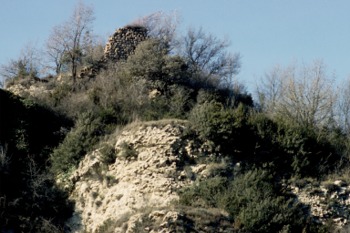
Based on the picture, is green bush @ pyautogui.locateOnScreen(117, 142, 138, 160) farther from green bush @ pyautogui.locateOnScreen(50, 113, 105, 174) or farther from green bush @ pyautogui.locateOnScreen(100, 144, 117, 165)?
green bush @ pyautogui.locateOnScreen(50, 113, 105, 174)

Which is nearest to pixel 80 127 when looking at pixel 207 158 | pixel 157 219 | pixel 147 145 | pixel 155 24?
pixel 147 145

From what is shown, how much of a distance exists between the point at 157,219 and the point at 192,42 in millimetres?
18757

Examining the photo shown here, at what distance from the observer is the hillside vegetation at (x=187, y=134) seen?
25688 mm

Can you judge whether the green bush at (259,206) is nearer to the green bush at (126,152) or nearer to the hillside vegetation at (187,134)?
the hillside vegetation at (187,134)

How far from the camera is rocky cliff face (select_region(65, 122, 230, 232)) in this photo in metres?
25.3

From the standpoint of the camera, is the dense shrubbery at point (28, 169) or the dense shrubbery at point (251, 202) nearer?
the dense shrubbery at point (251, 202)

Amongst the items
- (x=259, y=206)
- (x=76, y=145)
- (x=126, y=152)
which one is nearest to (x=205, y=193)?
(x=259, y=206)

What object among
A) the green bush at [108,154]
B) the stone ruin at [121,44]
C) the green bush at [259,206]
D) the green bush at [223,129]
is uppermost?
the stone ruin at [121,44]

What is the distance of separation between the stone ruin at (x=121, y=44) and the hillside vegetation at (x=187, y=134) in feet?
0.66

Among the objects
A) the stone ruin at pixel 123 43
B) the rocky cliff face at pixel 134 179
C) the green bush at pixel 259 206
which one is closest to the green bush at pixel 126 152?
the rocky cliff face at pixel 134 179

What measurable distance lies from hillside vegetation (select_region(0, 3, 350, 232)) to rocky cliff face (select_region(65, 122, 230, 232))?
0.25 meters

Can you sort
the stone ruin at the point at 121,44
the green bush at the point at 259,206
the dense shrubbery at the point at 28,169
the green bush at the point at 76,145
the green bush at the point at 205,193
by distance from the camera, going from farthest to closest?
the stone ruin at the point at 121,44 → the green bush at the point at 76,145 → the dense shrubbery at the point at 28,169 → the green bush at the point at 205,193 → the green bush at the point at 259,206

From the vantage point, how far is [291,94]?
117 ft

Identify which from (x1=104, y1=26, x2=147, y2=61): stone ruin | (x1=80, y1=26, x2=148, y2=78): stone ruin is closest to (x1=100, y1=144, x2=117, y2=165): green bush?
(x1=80, y1=26, x2=148, y2=78): stone ruin
